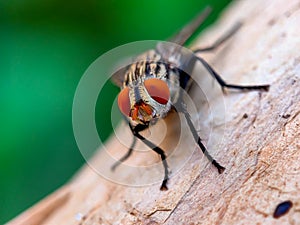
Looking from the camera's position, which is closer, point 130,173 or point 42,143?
point 130,173

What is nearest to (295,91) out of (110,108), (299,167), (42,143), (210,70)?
(299,167)

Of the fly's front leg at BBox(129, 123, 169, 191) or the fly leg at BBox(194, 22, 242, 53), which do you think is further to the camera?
the fly leg at BBox(194, 22, 242, 53)

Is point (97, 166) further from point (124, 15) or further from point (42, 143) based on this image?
point (124, 15)

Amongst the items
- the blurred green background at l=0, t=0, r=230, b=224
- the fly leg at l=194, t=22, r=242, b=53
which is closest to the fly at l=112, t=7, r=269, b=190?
the fly leg at l=194, t=22, r=242, b=53

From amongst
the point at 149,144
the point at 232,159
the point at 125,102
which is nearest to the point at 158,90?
the point at 125,102

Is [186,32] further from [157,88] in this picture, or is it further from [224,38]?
[157,88]

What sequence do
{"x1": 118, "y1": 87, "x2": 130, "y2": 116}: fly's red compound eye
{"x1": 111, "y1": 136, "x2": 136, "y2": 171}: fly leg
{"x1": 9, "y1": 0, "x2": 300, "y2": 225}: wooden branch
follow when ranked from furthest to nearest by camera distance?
{"x1": 111, "y1": 136, "x2": 136, "y2": 171}: fly leg, {"x1": 118, "y1": 87, "x2": 130, "y2": 116}: fly's red compound eye, {"x1": 9, "y1": 0, "x2": 300, "y2": 225}: wooden branch

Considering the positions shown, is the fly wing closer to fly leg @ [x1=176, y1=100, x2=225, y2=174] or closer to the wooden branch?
the wooden branch
